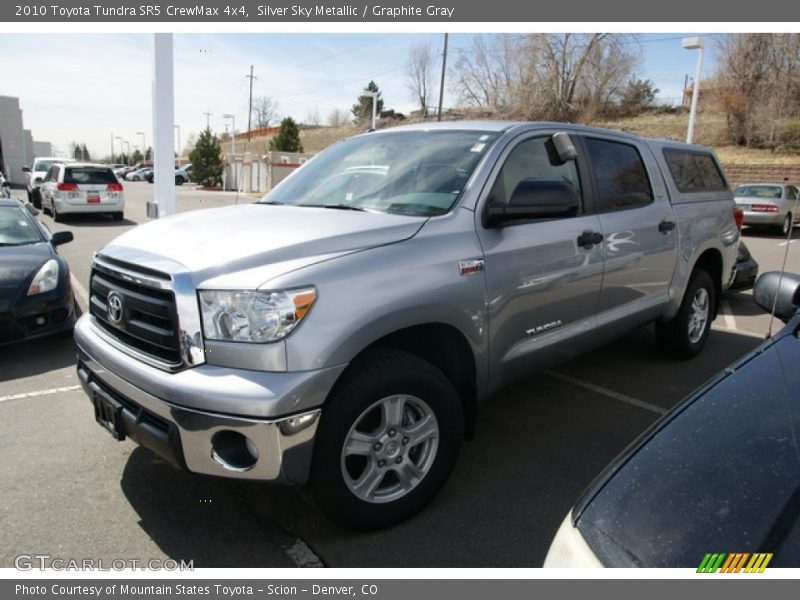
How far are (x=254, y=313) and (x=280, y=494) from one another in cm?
123

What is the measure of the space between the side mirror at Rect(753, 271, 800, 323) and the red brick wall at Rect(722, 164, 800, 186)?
2765cm

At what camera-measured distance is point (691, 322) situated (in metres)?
5.26

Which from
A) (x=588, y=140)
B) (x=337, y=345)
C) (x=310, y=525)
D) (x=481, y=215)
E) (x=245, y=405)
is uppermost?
(x=588, y=140)

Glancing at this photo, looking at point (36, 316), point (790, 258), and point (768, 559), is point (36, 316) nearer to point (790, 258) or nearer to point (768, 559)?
point (768, 559)

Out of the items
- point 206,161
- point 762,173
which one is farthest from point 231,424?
point 206,161

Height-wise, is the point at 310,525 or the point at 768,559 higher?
the point at 768,559

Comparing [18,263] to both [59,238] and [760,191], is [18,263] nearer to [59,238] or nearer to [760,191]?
[59,238]

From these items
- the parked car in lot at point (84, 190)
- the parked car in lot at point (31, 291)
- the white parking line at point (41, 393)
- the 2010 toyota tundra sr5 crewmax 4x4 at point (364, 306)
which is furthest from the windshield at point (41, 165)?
the 2010 toyota tundra sr5 crewmax 4x4 at point (364, 306)

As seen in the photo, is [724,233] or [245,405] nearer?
[245,405]

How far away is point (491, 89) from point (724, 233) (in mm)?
44111

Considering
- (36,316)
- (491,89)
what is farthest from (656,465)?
(491,89)

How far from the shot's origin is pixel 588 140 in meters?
4.00

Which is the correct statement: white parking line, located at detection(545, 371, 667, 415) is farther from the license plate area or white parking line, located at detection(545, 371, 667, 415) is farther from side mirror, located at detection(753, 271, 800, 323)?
the license plate area

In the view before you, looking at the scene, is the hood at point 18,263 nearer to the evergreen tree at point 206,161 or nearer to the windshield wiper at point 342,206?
the windshield wiper at point 342,206
